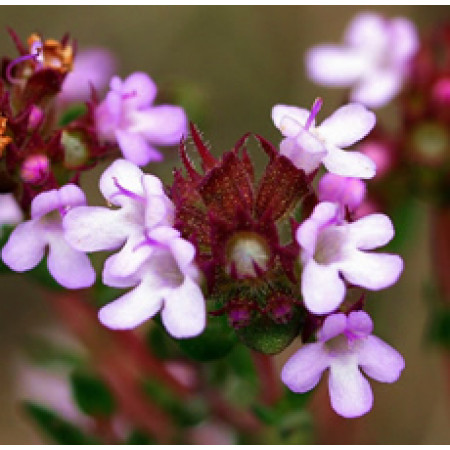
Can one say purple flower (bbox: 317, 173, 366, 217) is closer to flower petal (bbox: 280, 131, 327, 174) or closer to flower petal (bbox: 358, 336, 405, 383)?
flower petal (bbox: 280, 131, 327, 174)

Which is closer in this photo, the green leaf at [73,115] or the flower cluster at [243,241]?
the flower cluster at [243,241]

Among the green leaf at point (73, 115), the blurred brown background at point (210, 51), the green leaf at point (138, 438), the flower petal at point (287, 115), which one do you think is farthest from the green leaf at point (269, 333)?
the blurred brown background at point (210, 51)

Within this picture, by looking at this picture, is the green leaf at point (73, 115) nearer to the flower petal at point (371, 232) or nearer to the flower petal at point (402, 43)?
the flower petal at point (371, 232)

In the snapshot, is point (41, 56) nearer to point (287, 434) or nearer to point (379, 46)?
point (287, 434)

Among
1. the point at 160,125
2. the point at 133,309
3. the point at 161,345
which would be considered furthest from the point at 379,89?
the point at 133,309

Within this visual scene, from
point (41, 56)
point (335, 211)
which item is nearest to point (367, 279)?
point (335, 211)

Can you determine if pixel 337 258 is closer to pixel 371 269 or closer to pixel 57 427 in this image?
pixel 371 269

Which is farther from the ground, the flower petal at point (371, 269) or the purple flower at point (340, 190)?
the purple flower at point (340, 190)
